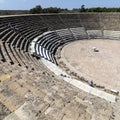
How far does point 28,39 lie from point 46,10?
26.2 metres

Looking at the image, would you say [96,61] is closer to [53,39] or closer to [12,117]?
[53,39]

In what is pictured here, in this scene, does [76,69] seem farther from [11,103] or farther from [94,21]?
[94,21]

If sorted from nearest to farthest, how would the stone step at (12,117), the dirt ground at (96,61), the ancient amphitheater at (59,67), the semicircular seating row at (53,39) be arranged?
the stone step at (12,117), the ancient amphitheater at (59,67), the dirt ground at (96,61), the semicircular seating row at (53,39)

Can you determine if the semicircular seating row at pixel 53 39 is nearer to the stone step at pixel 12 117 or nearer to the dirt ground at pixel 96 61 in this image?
the dirt ground at pixel 96 61

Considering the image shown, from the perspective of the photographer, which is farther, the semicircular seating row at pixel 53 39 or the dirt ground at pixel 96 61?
the semicircular seating row at pixel 53 39

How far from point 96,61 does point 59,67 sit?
5.70 metres

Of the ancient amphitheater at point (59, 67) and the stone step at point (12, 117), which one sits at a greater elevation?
the stone step at point (12, 117)

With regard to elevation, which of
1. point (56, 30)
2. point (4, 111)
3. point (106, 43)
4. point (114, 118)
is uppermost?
point (4, 111)

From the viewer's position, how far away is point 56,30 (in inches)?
1286

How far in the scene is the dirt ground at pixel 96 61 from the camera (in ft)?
58.7

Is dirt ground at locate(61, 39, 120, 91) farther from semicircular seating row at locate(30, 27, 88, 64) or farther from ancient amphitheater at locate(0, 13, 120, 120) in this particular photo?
semicircular seating row at locate(30, 27, 88, 64)

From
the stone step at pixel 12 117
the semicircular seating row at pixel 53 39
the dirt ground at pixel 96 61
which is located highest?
the stone step at pixel 12 117

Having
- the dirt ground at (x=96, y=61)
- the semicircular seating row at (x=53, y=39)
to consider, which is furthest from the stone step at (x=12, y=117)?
the semicircular seating row at (x=53, y=39)

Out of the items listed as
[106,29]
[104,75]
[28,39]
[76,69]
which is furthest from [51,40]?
[106,29]
